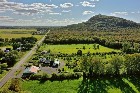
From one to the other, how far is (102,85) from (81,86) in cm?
738

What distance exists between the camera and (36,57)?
143000 millimetres

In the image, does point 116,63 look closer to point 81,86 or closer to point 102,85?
point 102,85

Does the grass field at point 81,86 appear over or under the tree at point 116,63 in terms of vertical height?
under

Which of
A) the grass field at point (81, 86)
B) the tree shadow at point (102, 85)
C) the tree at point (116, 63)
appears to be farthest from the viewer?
the tree at point (116, 63)

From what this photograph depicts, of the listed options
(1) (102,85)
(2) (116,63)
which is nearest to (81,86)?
(1) (102,85)

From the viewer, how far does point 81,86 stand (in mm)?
87188

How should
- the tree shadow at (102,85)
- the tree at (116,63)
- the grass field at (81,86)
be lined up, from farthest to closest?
the tree at (116,63)
the tree shadow at (102,85)
the grass field at (81,86)

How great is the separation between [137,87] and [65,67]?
3794 centimetres

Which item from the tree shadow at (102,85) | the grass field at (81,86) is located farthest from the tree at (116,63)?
the grass field at (81,86)

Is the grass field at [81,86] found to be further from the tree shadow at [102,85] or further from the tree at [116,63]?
the tree at [116,63]

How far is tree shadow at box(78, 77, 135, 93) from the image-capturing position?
83875mm

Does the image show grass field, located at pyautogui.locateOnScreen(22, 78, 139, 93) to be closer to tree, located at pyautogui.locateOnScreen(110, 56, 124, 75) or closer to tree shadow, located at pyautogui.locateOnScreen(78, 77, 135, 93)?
tree shadow, located at pyautogui.locateOnScreen(78, 77, 135, 93)

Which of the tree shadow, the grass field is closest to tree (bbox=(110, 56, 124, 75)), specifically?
the tree shadow

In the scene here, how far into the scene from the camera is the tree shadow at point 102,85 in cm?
8388
